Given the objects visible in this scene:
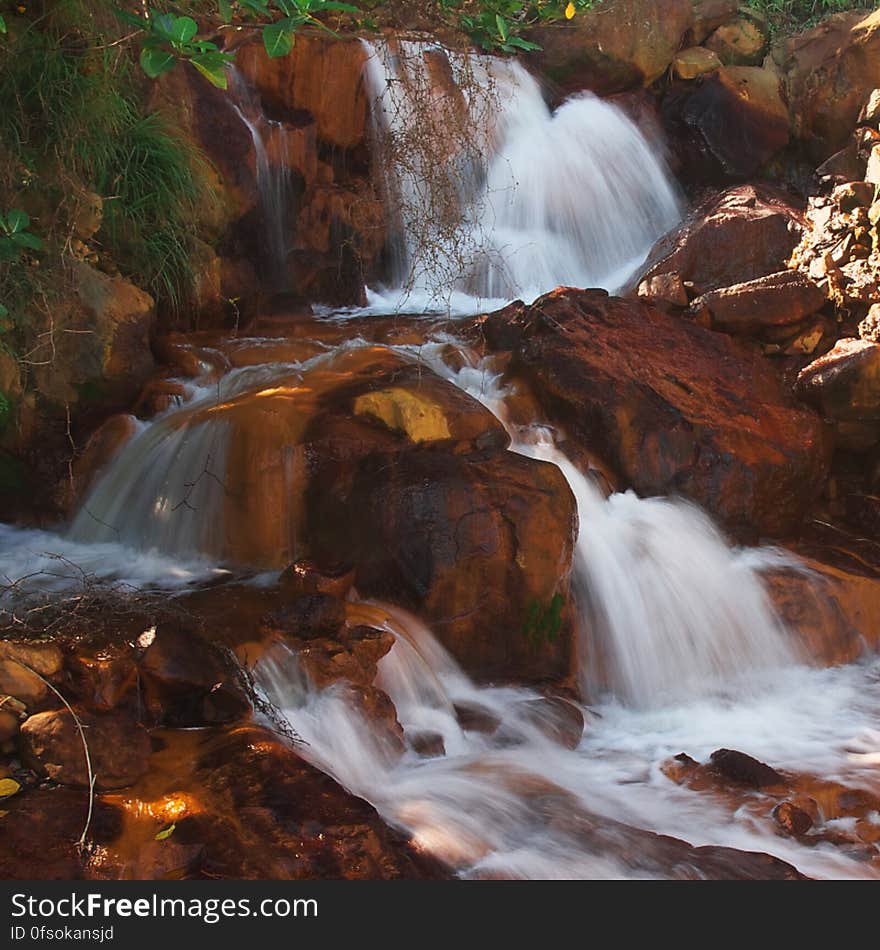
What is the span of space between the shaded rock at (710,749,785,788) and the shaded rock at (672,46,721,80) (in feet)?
22.5

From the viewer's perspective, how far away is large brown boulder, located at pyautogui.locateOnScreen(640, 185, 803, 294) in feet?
22.5

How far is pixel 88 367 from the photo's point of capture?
17.5ft

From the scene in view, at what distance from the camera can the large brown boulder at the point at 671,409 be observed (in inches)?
213

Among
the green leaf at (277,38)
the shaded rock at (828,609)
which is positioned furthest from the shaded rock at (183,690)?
the shaded rock at (828,609)

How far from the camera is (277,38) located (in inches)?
116

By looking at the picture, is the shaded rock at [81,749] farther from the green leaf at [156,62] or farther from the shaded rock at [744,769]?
the shaded rock at [744,769]

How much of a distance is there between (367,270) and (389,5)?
2.51 metres

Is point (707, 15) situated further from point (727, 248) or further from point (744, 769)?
point (744, 769)

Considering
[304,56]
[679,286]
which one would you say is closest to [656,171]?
[679,286]

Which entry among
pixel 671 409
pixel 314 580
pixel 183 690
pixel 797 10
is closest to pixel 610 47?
pixel 797 10

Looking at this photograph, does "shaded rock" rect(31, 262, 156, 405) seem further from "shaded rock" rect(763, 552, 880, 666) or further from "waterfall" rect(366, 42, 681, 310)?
"shaded rock" rect(763, 552, 880, 666)

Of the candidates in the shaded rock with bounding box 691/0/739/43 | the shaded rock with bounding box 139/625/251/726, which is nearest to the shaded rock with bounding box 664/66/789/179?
the shaded rock with bounding box 691/0/739/43

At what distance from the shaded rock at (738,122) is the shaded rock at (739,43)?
1.49 feet

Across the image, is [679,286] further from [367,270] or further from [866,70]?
[866,70]
